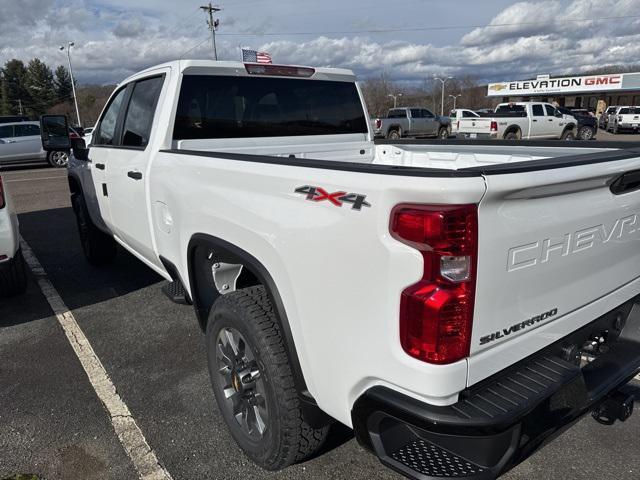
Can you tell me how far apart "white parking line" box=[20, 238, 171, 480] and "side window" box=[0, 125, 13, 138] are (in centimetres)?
1486

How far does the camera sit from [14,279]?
464 cm

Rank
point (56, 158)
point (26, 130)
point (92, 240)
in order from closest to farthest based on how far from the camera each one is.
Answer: point (92, 240)
point (26, 130)
point (56, 158)

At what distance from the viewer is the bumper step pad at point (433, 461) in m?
1.62

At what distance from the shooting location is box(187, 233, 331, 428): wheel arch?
2.04 m

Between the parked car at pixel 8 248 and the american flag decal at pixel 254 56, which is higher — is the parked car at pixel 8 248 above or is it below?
below

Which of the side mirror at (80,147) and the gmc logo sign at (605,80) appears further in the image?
the gmc logo sign at (605,80)

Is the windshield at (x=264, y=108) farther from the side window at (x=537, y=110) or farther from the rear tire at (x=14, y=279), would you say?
the side window at (x=537, y=110)

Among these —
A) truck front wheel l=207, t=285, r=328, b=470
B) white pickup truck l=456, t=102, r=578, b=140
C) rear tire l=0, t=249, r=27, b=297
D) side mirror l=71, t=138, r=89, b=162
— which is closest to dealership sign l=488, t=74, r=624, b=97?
white pickup truck l=456, t=102, r=578, b=140

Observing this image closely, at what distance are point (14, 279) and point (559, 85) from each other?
5634 cm

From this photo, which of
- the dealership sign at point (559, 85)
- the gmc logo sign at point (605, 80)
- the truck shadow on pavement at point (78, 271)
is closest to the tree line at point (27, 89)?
the dealership sign at point (559, 85)

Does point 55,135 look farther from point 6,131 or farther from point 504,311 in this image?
point 6,131

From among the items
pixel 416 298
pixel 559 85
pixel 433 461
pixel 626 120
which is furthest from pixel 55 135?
pixel 559 85

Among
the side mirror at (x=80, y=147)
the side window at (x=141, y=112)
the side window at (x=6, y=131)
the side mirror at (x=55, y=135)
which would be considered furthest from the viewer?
the side window at (x=6, y=131)

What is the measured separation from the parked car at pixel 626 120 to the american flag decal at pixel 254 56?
33.6 m
